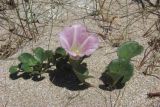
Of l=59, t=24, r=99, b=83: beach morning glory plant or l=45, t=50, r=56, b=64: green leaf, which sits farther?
l=45, t=50, r=56, b=64: green leaf

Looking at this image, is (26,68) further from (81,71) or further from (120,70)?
(120,70)

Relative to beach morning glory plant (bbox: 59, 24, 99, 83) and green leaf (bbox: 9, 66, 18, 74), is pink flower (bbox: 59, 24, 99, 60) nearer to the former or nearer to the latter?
beach morning glory plant (bbox: 59, 24, 99, 83)

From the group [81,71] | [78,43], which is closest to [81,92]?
[81,71]

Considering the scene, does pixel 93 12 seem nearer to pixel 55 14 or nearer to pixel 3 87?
pixel 55 14

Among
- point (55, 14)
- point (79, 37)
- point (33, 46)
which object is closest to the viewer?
point (79, 37)

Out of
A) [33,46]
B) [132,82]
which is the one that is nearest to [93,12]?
[33,46]

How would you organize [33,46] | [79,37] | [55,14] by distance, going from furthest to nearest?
[55,14]
[33,46]
[79,37]

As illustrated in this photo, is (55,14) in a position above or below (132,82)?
above

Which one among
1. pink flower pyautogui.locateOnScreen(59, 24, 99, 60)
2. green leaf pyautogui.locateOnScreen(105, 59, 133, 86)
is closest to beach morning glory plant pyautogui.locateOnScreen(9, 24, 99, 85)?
pink flower pyautogui.locateOnScreen(59, 24, 99, 60)
